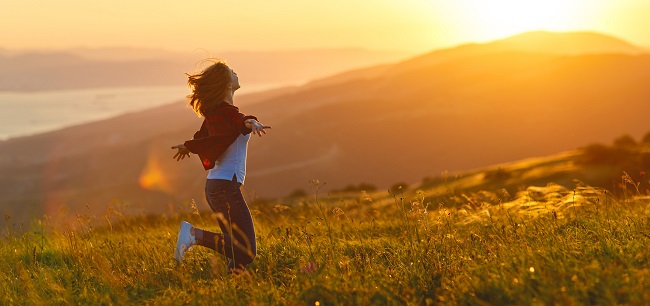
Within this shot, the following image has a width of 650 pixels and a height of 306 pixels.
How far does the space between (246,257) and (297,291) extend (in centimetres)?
116

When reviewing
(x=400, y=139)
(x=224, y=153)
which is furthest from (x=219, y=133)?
(x=400, y=139)

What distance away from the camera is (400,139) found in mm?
122188

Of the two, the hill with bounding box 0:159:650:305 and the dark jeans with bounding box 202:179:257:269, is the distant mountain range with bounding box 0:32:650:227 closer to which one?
the hill with bounding box 0:159:650:305

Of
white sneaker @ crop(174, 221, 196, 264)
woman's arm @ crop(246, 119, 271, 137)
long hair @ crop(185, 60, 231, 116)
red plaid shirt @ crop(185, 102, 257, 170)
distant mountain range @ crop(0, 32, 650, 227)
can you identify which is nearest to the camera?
woman's arm @ crop(246, 119, 271, 137)

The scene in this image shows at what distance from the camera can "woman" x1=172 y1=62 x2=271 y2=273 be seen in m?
5.38

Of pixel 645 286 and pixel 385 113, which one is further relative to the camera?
pixel 385 113

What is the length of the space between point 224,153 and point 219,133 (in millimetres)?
184

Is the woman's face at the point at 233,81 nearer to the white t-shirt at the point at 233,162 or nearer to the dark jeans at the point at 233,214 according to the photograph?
the white t-shirt at the point at 233,162

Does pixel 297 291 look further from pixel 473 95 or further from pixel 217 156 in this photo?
pixel 473 95

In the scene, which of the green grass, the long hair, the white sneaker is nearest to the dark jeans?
the green grass

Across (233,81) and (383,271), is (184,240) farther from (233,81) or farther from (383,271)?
(383,271)

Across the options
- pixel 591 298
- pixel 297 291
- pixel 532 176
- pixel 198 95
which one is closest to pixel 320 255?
pixel 297 291

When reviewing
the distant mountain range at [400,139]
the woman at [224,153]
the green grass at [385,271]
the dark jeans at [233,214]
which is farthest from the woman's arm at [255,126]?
the distant mountain range at [400,139]

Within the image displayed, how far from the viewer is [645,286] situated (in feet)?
11.9
